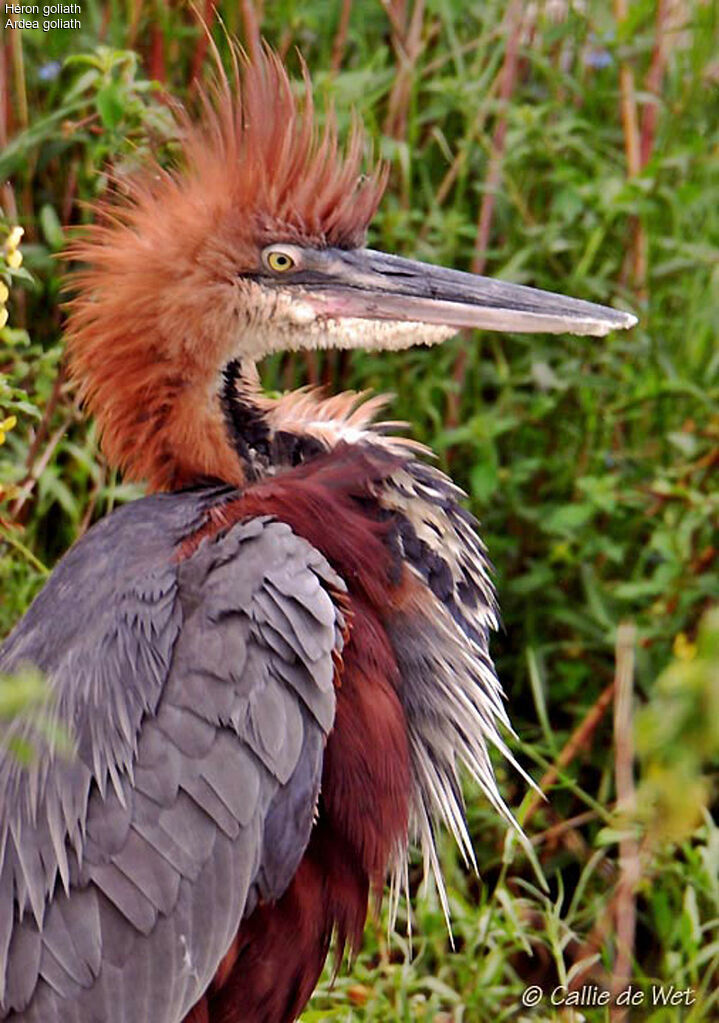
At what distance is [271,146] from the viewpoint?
2.74m

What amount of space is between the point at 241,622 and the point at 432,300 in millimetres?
749

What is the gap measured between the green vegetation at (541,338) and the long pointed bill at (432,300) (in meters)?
1.00

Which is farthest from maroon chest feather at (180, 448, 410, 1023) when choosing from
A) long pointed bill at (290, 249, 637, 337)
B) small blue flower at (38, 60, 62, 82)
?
small blue flower at (38, 60, 62, 82)

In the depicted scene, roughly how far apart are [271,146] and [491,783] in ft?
3.97

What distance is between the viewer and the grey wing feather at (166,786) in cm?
228

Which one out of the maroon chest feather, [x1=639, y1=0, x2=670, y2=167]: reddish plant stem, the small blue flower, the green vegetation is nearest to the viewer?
the maroon chest feather

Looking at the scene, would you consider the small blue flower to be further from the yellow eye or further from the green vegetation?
the yellow eye

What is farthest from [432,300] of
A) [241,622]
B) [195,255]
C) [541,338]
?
[541,338]

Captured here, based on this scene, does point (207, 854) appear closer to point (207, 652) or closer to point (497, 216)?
point (207, 652)

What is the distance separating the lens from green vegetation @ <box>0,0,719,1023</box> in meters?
3.83

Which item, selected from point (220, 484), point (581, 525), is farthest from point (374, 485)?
point (581, 525)

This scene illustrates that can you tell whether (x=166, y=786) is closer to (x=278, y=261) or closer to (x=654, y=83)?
(x=278, y=261)

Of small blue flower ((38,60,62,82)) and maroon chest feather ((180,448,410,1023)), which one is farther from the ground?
small blue flower ((38,60,62,82))

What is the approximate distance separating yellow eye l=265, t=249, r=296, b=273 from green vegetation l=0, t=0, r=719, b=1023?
38.1 inches
